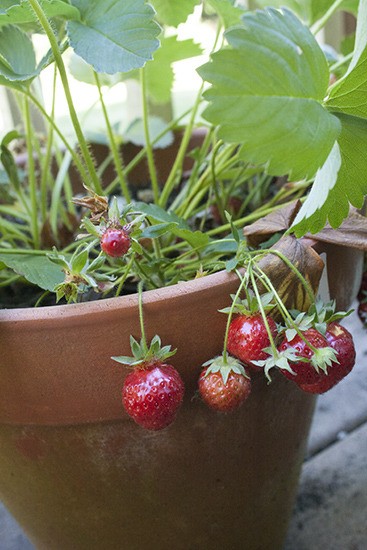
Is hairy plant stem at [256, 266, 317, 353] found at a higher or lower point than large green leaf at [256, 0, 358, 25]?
lower

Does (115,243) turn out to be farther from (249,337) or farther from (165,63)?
(165,63)

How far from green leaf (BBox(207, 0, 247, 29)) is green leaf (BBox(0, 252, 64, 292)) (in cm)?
26

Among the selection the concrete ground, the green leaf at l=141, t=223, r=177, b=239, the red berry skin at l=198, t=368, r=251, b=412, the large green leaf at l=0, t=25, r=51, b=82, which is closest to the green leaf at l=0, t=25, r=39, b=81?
→ the large green leaf at l=0, t=25, r=51, b=82

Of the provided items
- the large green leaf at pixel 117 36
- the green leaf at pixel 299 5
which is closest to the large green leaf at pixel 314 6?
the green leaf at pixel 299 5

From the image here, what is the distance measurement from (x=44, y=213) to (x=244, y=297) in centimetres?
30

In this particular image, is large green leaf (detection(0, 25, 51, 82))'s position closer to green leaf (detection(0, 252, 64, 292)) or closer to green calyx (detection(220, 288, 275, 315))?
→ green leaf (detection(0, 252, 64, 292))

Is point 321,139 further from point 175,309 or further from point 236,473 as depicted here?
point 236,473

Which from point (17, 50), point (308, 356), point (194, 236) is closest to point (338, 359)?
point (308, 356)

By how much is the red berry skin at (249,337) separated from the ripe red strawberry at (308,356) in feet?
0.05

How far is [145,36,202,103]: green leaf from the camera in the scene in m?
0.71

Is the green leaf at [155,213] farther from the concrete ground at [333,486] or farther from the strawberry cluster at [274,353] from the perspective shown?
the concrete ground at [333,486]

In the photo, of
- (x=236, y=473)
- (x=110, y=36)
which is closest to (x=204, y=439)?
(x=236, y=473)

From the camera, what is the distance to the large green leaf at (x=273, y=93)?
14.3 inches

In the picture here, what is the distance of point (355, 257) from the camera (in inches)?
22.5
